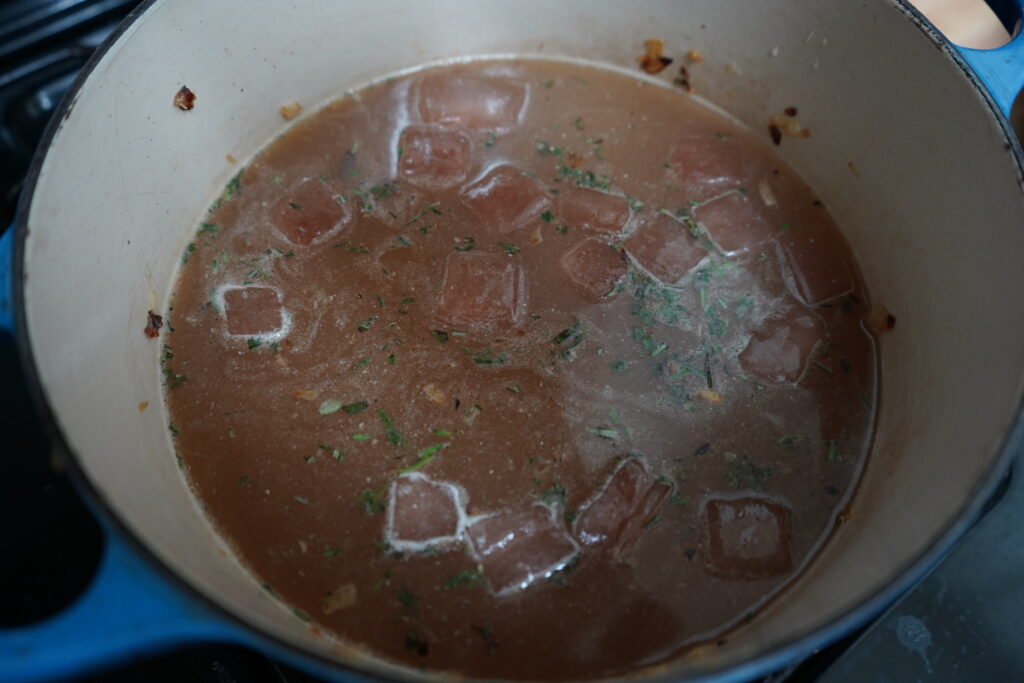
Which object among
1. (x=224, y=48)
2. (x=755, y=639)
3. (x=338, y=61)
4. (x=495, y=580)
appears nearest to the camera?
(x=755, y=639)

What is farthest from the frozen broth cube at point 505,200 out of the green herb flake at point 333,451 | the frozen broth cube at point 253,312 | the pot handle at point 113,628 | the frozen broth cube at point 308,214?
the pot handle at point 113,628

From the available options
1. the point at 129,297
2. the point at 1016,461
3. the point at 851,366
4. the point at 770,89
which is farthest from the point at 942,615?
the point at 129,297

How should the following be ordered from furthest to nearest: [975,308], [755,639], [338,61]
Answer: [338,61], [975,308], [755,639]

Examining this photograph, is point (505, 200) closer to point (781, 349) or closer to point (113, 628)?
point (781, 349)

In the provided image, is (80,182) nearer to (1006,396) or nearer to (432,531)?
(432,531)

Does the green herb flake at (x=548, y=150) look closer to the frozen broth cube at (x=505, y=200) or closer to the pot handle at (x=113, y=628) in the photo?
the frozen broth cube at (x=505, y=200)

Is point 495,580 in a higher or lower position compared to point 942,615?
higher

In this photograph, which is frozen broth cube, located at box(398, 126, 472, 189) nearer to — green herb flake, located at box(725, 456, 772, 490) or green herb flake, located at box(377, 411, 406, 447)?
green herb flake, located at box(377, 411, 406, 447)
